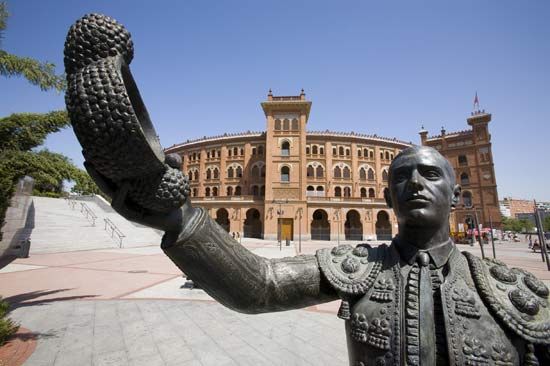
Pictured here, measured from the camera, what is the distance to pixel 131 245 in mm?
23906

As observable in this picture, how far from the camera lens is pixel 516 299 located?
130 cm

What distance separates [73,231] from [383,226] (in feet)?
117

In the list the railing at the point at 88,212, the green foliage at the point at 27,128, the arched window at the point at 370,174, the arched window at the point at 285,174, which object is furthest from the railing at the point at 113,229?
the arched window at the point at 370,174

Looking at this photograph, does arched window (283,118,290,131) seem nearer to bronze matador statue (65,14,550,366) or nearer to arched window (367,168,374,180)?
arched window (367,168,374,180)

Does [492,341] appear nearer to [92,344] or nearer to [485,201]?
[92,344]

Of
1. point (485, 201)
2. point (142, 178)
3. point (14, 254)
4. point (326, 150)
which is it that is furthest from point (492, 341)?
point (485, 201)

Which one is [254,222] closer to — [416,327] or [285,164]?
[285,164]

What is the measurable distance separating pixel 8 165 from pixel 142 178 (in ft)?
19.1

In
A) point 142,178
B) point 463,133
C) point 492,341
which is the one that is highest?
point 463,133

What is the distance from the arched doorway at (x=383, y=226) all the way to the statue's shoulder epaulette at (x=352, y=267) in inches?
1440

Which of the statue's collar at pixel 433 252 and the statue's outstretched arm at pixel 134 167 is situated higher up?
the statue's outstretched arm at pixel 134 167

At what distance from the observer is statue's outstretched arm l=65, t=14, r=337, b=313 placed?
0.97 meters

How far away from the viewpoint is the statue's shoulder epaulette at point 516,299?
1.23 m

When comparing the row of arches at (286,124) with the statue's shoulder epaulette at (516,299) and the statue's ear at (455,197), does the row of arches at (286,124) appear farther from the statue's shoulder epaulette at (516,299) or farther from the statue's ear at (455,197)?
the statue's shoulder epaulette at (516,299)
